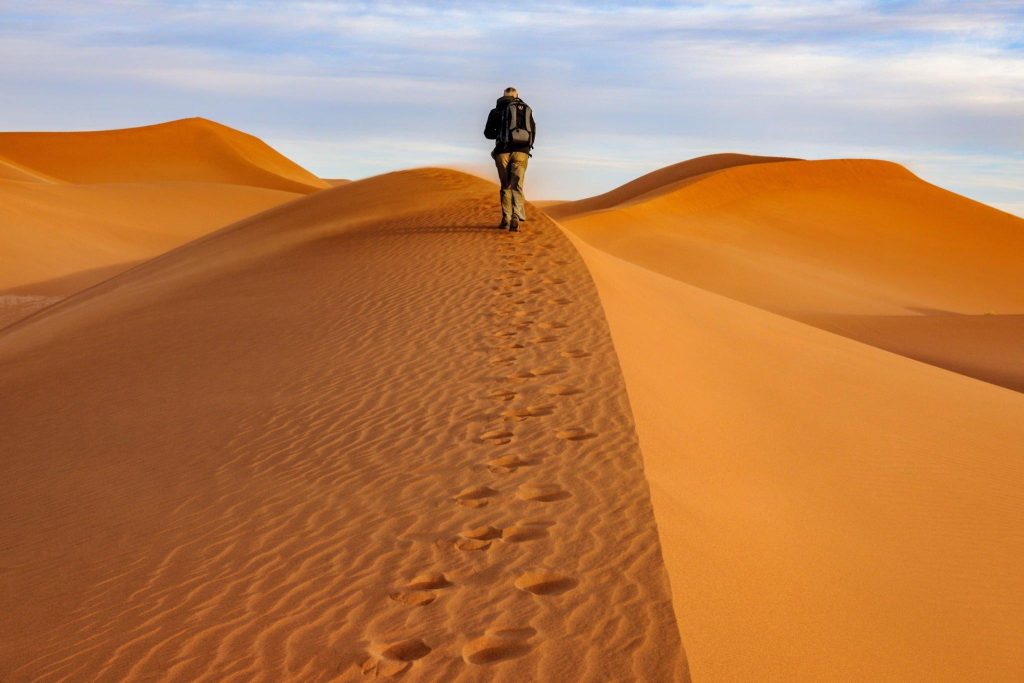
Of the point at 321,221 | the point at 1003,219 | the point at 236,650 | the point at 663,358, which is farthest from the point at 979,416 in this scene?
the point at 1003,219

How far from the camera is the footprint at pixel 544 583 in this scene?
5.03m

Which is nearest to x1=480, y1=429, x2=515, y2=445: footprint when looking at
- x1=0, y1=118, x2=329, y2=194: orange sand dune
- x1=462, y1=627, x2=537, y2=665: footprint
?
x1=462, y1=627, x2=537, y2=665: footprint

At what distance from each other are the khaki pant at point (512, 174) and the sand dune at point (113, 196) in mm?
13599

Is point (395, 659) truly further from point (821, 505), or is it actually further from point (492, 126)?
point (492, 126)

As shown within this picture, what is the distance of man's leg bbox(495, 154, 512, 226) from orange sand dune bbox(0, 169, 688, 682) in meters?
1.04

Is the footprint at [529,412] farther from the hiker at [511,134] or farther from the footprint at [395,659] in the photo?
the hiker at [511,134]

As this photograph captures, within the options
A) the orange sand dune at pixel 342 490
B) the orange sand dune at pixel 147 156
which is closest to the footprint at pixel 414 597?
the orange sand dune at pixel 342 490

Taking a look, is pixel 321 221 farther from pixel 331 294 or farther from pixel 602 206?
pixel 602 206

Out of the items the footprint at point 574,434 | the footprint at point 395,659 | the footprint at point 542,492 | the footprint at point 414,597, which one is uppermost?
the footprint at point 574,434

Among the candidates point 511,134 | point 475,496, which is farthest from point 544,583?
point 511,134

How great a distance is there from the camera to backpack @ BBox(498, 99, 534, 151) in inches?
510

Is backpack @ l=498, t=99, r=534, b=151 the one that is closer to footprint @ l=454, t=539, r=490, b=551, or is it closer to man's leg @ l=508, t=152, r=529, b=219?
man's leg @ l=508, t=152, r=529, b=219

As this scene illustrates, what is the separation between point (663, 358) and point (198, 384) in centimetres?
473

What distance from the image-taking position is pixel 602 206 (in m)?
52.3
